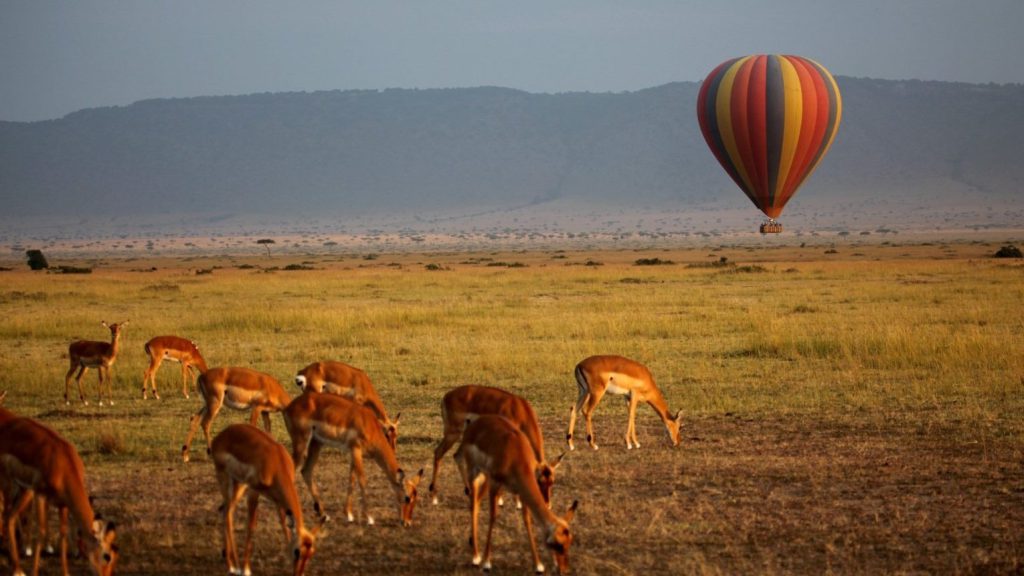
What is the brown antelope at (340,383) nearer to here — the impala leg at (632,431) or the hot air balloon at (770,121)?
the impala leg at (632,431)

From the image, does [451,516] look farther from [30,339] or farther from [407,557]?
[30,339]

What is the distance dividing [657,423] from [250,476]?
7.91m

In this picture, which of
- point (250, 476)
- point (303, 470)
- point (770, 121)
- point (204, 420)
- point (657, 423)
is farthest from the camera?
point (770, 121)

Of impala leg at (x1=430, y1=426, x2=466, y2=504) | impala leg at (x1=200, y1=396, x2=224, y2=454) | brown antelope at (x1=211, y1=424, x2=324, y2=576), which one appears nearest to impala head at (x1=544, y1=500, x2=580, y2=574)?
brown antelope at (x1=211, y1=424, x2=324, y2=576)

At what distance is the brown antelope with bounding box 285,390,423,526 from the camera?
11.0 meters

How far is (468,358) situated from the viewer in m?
21.8

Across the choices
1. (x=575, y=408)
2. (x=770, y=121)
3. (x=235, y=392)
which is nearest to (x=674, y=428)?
(x=575, y=408)

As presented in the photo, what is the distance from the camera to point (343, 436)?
36.5 ft

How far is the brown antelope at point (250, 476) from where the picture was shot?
9.27 meters

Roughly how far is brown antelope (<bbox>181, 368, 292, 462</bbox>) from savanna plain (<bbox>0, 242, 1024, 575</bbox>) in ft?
2.12

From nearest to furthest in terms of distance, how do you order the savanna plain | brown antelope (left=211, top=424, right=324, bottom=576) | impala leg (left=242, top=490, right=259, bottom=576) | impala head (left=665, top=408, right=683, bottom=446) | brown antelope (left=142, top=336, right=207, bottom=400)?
brown antelope (left=211, top=424, right=324, bottom=576)
impala leg (left=242, top=490, right=259, bottom=576)
the savanna plain
impala head (left=665, top=408, right=683, bottom=446)
brown antelope (left=142, top=336, right=207, bottom=400)

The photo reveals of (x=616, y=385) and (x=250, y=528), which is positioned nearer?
(x=250, y=528)

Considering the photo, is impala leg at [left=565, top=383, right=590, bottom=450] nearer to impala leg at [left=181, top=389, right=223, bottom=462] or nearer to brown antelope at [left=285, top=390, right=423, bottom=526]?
brown antelope at [left=285, top=390, right=423, bottom=526]

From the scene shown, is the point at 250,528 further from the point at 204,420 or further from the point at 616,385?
the point at 616,385
